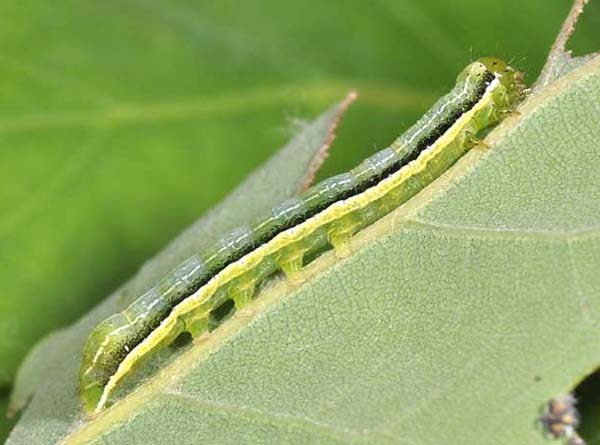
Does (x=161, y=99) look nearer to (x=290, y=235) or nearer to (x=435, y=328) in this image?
(x=290, y=235)

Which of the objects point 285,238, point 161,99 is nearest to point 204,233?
point 285,238

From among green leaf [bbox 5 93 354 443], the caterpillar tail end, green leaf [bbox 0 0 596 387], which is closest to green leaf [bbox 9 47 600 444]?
the caterpillar tail end

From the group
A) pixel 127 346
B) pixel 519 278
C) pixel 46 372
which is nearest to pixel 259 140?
pixel 46 372

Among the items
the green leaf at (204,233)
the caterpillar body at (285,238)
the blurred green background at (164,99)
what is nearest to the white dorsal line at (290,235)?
the caterpillar body at (285,238)

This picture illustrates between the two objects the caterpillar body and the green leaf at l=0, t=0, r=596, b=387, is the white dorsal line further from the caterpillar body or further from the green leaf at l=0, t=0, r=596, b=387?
the green leaf at l=0, t=0, r=596, b=387

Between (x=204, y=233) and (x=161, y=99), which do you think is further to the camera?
(x=161, y=99)

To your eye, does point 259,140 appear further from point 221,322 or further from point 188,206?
point 221,322
